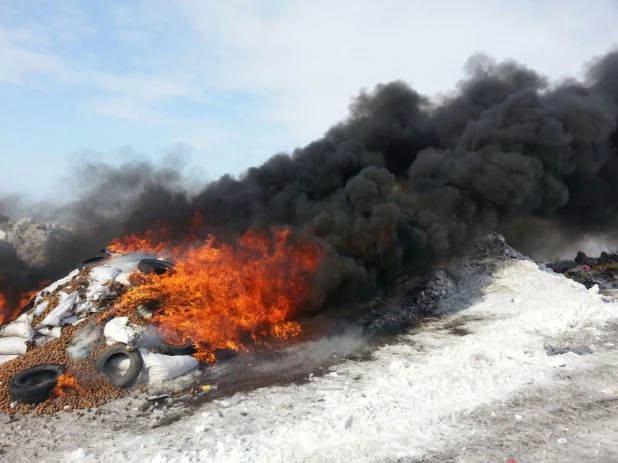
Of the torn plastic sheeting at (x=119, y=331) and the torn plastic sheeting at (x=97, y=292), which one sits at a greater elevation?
the torn plastic sheeting at (x=97, y=292)

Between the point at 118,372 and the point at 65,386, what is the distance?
3.72 ft

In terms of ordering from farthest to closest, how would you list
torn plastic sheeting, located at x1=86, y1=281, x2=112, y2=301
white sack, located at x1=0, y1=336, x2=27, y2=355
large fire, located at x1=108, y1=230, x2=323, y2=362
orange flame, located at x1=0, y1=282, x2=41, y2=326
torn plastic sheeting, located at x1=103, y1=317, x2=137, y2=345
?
orange flame, located at x1=0, y1=282, x2=41, y2=326 → torn plastic sheeting, located at x1=86, y1=281, x2=112, y2=301 → large fire, located at x1=108, y1=230, x2=323, y2=362 → white sack, located at x1=0, y1=336, x2=27, y2=355 → torn plastic sheeting, located at x1=103, y1=317, x2=137, y2=345

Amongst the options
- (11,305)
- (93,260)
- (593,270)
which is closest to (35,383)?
(93,260)

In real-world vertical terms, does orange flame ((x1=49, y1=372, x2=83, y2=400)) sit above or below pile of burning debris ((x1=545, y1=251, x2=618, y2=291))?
above

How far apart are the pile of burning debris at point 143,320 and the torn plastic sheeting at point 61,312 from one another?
3cm

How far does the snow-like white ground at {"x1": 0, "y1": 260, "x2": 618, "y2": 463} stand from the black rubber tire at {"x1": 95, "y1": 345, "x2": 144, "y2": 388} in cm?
136

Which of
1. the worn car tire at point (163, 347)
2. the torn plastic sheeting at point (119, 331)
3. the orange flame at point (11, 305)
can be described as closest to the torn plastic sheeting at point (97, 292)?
the torn plastic sheeting at point (119, 331)

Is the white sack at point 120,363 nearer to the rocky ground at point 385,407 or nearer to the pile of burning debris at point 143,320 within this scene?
the pile of burning debris at point 143,320

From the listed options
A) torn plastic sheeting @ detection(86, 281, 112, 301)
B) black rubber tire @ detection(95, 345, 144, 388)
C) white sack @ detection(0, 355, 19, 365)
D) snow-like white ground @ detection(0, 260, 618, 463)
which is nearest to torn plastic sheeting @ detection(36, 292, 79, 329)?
torn plastic sheeting @ detection(86, 281, 112, 301)

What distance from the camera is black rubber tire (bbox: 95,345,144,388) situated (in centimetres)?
1018

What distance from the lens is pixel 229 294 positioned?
41.9 ft

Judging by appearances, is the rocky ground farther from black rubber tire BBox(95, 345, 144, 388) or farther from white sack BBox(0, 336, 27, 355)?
white sack BBox(0, 336, 27, 355)

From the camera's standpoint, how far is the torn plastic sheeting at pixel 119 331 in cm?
1085

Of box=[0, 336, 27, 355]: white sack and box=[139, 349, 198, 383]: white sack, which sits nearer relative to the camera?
box=[139, 349, 198, 383]: white sack
